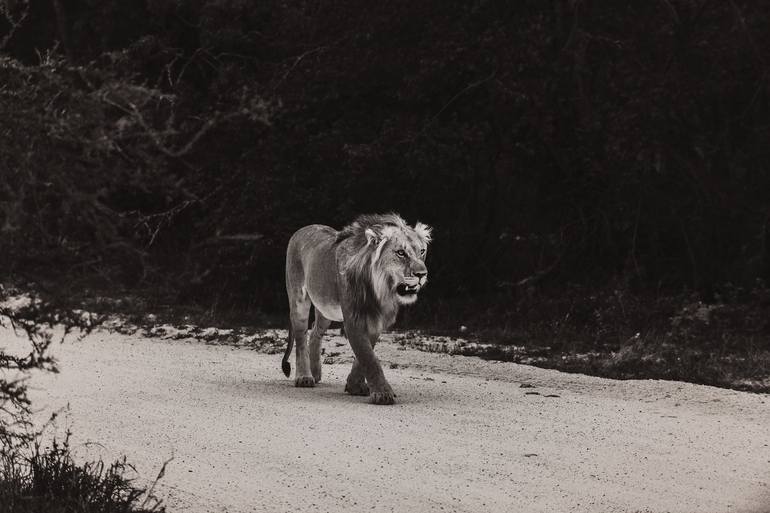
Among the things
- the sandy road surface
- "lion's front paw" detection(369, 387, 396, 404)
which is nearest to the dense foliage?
the sandy road surface

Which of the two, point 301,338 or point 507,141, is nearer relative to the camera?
point 301,338

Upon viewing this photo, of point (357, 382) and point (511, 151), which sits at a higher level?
point (511, 151)

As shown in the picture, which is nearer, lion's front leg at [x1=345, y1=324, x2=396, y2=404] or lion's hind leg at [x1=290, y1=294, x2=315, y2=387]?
lion's front leg at [x1=345, y1=324, x2=396, y2=404]

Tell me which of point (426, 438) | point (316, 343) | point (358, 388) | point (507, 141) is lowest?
point (426, 438)

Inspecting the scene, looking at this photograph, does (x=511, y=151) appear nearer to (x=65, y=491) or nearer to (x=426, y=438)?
(x=426, y=438)

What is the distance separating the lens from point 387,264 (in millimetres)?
10320

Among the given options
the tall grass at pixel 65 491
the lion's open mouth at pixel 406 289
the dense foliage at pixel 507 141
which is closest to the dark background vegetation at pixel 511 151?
the dense foliage at pixel 507 141

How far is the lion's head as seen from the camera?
10.2 metres

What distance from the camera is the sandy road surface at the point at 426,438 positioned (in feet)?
24.0

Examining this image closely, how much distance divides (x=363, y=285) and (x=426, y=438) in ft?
6.73

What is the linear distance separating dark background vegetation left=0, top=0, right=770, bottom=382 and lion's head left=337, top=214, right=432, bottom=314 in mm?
5433

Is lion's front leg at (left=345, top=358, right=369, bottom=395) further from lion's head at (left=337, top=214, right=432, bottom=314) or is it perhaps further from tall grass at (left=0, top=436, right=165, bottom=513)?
tall grass at (left=0, top=436, right=165, bottom=513)

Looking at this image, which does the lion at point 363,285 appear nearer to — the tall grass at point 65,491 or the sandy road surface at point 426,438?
the sandy road surface at point 426,438

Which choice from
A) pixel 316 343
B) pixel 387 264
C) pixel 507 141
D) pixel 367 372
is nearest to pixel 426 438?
pixel 367 372
